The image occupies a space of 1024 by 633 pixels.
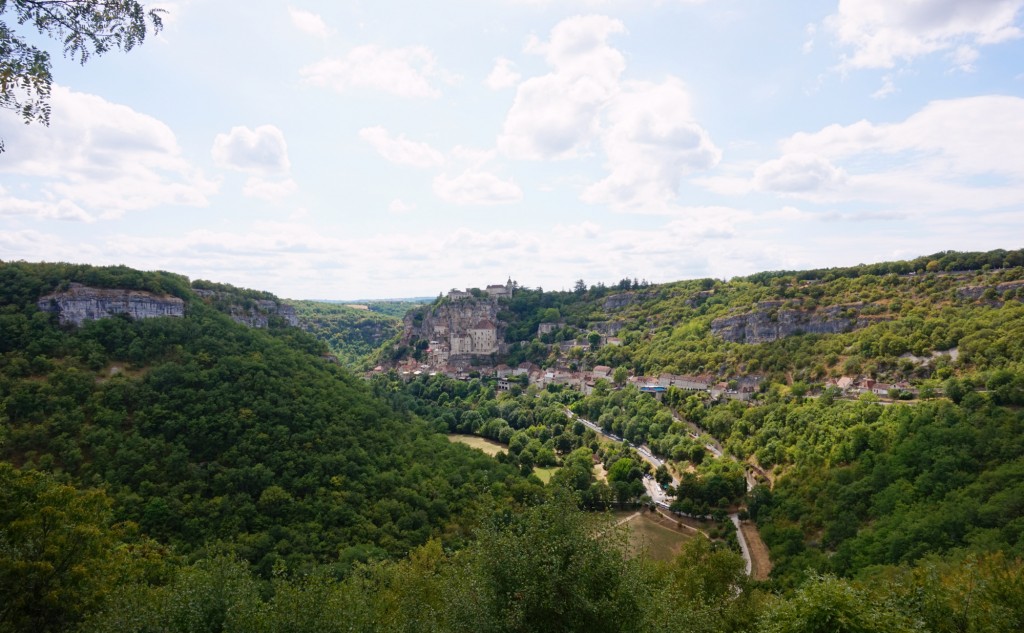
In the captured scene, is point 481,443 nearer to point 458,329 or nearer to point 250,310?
point 250,310

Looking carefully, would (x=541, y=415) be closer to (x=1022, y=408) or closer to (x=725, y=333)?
(x=725, y=333)

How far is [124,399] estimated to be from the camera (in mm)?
25594

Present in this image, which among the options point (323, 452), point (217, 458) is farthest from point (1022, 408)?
point (217, 458)

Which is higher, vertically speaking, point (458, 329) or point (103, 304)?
point (103, 304)

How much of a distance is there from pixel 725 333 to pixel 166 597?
63.0m

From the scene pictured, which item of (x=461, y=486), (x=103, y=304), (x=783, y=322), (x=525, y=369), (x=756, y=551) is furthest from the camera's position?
(x=525, y=369)

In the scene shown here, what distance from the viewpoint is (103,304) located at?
31.0m

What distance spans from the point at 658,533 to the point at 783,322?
35067 mm

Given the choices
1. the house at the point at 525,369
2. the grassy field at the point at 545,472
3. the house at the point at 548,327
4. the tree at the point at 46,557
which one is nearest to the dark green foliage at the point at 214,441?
the tree at the point at 46,557

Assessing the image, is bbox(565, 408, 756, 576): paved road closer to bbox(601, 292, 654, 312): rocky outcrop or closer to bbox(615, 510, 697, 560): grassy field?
bbox(615, 510, 697, 560): grassy field

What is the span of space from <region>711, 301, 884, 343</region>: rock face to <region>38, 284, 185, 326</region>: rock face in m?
57.9

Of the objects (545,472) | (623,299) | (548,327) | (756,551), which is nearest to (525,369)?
(548,327)

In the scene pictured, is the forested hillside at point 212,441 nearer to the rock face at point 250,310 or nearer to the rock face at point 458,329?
the rock face at point 250,310

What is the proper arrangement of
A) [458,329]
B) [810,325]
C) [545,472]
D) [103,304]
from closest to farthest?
[103,304]
[545,472]
[810,325]
[458,329]
